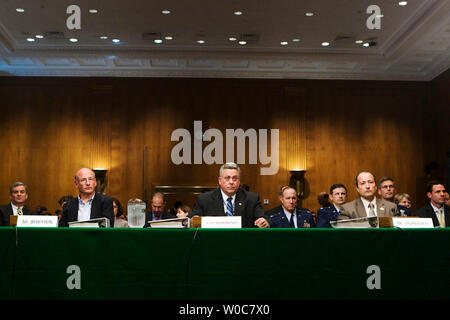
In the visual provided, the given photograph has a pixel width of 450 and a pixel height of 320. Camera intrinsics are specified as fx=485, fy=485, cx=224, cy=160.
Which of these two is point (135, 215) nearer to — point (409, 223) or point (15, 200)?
point (409, 223)

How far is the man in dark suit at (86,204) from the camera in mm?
4141

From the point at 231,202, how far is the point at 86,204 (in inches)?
49.5

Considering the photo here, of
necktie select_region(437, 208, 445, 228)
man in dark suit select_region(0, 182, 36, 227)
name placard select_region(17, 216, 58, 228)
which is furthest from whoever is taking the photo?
man in dark suit select_region(0, 182, 36, 227)

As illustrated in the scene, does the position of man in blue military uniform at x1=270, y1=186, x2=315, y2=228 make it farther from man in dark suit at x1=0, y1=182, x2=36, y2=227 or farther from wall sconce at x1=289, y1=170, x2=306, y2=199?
wall sconce at x1=289, y1=170, x2=306, y2=199

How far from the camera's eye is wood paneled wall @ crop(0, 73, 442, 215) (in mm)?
11133

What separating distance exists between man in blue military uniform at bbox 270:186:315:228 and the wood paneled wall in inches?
240

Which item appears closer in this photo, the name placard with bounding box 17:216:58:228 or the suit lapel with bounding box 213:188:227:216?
the name placard with bounding box 17:216:58:228

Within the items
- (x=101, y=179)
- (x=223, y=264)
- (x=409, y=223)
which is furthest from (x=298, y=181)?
(x=223, y=264)

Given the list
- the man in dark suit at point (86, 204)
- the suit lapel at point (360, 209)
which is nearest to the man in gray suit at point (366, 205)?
the suit lapel at point (360, 209)

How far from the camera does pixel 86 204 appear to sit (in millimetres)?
4207

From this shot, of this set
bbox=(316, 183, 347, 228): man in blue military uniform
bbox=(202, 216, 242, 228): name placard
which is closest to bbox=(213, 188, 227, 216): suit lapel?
bbox=(316, 183, 347, 228): man in blue military uniform

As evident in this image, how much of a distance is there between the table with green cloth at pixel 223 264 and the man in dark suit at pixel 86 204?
156 centimetres
